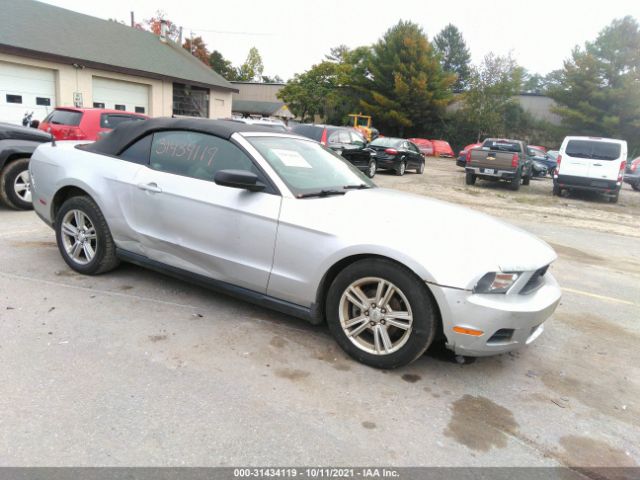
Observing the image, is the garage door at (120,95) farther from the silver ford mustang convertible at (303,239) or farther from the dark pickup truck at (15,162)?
the silver ford mustang convertible at (303,239)

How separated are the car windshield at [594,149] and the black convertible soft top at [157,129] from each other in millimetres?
13760

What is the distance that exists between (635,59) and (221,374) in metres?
46.9

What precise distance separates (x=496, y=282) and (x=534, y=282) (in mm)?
471

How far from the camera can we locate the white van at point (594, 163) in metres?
14.8

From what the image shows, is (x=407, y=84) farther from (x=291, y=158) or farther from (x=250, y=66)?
(x=250, y=66)

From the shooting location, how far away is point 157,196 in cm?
404

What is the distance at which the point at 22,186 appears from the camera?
Result: 745 centimetres

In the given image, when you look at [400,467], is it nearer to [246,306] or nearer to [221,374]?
[221,374]

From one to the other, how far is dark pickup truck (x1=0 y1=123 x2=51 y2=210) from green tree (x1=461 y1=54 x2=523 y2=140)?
39086mm

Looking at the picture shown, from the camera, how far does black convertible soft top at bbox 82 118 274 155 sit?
4043mm

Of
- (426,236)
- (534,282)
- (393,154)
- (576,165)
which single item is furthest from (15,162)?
(576,165)

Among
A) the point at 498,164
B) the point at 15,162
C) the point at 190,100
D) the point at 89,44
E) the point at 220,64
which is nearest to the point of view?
the point at 15,162

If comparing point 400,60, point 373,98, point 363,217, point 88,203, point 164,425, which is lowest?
point 164,425

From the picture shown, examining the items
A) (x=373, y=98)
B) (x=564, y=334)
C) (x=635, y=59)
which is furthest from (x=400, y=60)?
(x=564, y=334)
